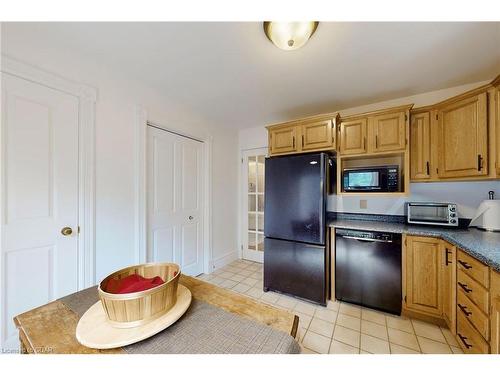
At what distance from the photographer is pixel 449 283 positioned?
1.58 meters

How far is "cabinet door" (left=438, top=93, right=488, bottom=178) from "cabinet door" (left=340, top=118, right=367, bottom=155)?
0.65 meters

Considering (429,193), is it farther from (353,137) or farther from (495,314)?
(495,314)

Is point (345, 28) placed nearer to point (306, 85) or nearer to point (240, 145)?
point (306, 85)

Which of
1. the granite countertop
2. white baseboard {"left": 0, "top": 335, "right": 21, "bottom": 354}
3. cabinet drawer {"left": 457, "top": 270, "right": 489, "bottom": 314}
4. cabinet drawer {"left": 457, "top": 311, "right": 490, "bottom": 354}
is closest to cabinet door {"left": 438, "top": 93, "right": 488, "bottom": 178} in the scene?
the granite countertop

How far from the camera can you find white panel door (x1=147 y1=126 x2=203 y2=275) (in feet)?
7.23

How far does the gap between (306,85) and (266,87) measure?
1.37 feet

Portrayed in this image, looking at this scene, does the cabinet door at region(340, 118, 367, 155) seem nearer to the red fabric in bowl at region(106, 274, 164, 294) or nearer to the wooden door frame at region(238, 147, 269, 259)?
the wooden door frame at region(238, 147, 269, 259)

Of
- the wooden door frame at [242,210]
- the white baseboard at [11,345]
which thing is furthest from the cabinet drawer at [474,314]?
the white baseboard at [11,345]

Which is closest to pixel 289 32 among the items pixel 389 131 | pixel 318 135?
pixel 318 135

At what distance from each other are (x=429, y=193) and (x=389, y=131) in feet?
2.76

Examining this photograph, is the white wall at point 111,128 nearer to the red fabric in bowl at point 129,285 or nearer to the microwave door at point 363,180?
the red fabric in bowl at point 129,285

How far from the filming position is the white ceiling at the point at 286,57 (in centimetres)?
131

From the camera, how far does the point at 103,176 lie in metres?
1.72

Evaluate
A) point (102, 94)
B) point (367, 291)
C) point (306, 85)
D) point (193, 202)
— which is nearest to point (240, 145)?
point (193, 202)
